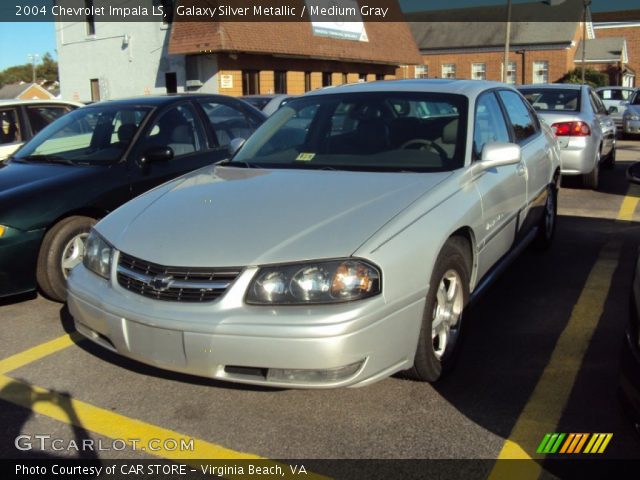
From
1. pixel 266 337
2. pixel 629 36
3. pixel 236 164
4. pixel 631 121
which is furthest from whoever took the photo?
pixel 629 36

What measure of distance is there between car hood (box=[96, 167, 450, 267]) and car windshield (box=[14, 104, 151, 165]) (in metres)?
1.82

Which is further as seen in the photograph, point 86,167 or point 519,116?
point 519,116

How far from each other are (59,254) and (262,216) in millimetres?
2369

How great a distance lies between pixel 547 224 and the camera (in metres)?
6.00

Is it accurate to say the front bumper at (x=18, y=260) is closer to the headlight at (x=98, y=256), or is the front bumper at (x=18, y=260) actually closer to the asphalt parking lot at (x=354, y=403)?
the asphalt parking lot at (x=354, y=403)

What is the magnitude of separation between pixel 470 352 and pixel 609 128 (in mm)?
8321

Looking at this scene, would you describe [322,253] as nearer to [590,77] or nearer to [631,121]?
[631,121]

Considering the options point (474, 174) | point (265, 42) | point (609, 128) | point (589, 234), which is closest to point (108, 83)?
point (265, 42)

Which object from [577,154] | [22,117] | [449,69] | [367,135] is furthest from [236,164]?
[449,69]

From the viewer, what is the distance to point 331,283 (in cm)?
284

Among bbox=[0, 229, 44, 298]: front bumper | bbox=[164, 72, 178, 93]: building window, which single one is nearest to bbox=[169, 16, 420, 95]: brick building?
bbox=[164, 72, 178, 93]: building window

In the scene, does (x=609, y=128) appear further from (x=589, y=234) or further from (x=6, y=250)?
(x=6, y=250)

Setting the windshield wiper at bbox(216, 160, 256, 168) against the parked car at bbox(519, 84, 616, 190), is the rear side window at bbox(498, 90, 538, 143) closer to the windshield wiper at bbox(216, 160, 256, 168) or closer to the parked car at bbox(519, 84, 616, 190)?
the windshield wiper at bbox(216, 160, 256, 168)

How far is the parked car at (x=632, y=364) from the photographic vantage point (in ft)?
7.76
